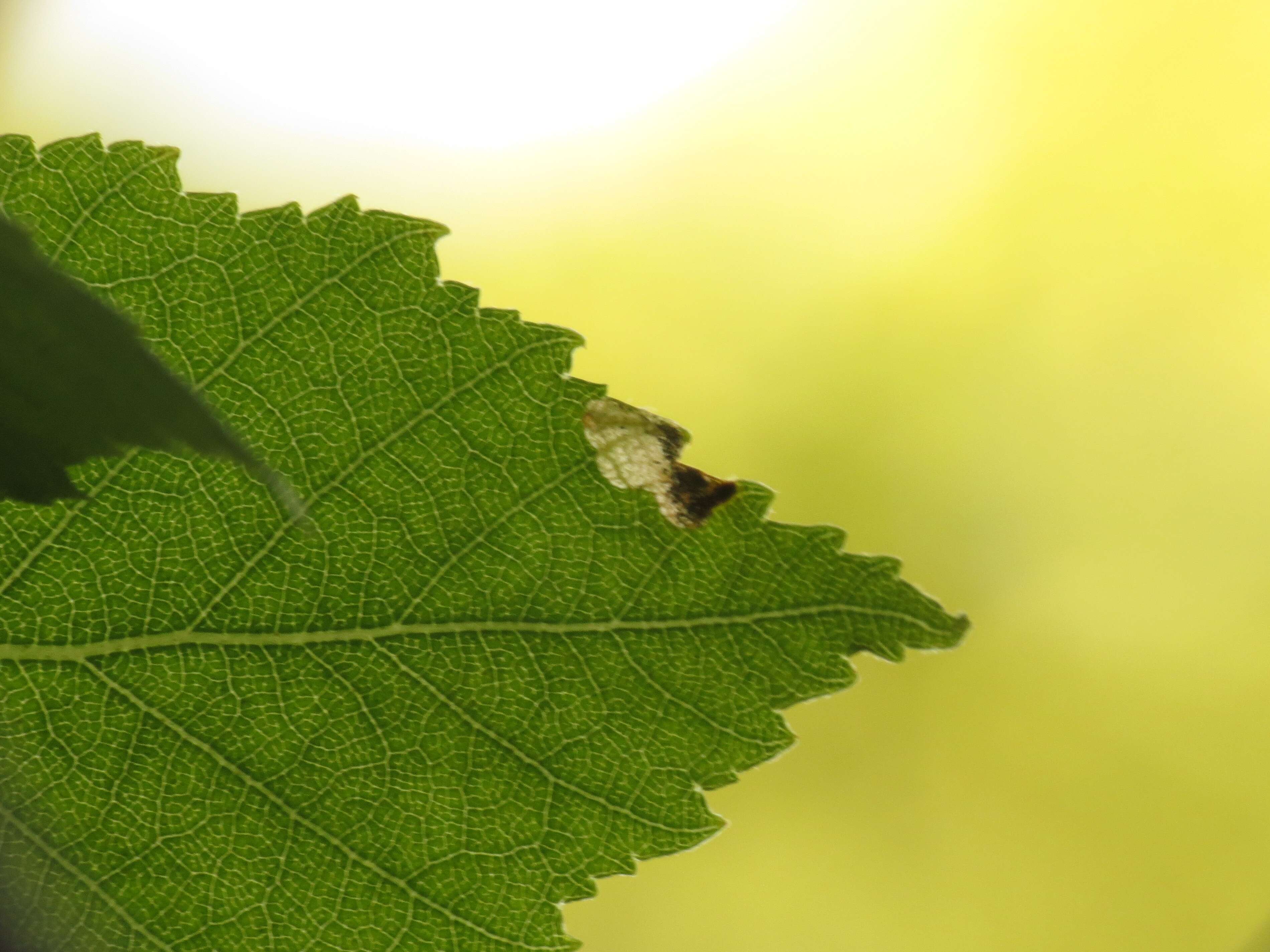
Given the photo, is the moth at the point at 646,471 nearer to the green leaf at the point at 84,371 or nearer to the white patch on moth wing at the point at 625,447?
the white patch on moth wing at the point at 625,447

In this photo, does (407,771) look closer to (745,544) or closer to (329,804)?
(329,804)

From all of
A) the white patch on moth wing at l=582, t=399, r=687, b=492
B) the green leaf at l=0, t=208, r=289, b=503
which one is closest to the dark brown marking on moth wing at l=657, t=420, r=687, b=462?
the white patch on moth wing at l=582, t=399, r=687, b=492

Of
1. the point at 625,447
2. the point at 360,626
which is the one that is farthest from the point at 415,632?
the point at 625,447

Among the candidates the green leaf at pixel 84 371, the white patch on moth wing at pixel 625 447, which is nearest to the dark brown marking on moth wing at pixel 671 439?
the white patch on moth wing at pixel 625 447

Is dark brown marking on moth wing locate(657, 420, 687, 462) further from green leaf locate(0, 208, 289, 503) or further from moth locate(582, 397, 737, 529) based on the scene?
green leaf locate(0, 208, 289, 503)

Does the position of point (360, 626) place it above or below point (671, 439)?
below

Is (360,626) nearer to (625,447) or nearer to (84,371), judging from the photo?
(625,447)

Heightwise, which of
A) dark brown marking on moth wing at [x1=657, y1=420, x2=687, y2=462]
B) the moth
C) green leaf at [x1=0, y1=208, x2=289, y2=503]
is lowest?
green leaf at [x1=0, y1=208, x2=289, y2=503]

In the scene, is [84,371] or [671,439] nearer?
[84,371]
